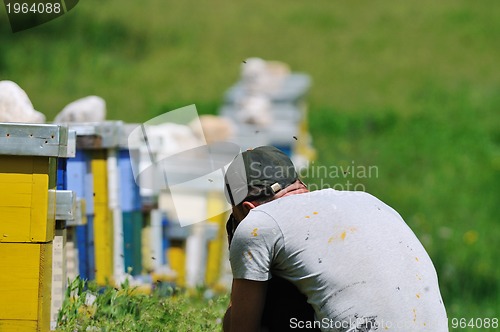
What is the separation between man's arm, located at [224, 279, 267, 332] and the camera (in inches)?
117

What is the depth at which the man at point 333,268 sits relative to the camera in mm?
2932

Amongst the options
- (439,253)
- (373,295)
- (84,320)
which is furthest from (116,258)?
(439,253)

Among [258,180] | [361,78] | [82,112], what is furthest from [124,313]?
[361,78]

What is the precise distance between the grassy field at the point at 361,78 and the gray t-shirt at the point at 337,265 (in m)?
3.98

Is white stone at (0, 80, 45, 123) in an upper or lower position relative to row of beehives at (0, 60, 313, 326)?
upper

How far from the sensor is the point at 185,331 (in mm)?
3357

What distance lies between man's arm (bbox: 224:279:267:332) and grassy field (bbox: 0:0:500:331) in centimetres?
411

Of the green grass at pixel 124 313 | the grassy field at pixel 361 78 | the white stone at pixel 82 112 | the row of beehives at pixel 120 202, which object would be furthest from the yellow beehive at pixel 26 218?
the grassy field at pixel 361 78

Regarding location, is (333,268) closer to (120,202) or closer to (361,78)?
(120,202)

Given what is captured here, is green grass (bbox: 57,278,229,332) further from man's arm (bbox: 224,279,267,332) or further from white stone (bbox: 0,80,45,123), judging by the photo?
white stone (bbox: 0,80,45,123)

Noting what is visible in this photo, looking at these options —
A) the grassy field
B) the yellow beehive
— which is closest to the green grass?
the yellow beehive

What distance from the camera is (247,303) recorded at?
9.77 ft

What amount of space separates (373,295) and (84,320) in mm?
1113

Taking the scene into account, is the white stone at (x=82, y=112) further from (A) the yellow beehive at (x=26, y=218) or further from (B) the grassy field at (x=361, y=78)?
(B) the grassy field at (x=361, y=78)
